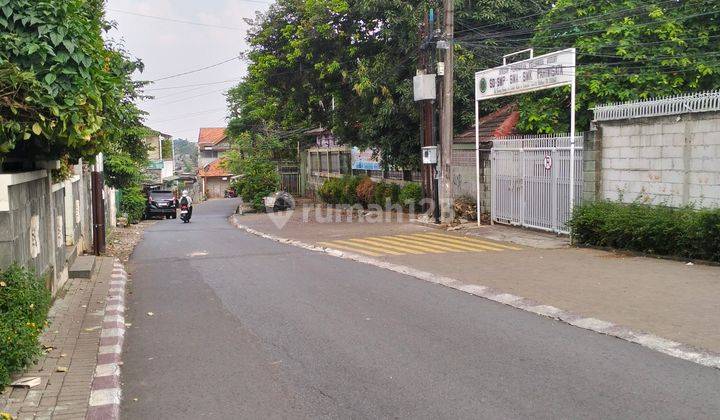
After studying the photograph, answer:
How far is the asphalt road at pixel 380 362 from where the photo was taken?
16.6 feet

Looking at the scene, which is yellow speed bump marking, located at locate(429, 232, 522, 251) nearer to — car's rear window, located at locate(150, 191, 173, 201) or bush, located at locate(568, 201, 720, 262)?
bush, located at locate(568, 201, 720, 262)

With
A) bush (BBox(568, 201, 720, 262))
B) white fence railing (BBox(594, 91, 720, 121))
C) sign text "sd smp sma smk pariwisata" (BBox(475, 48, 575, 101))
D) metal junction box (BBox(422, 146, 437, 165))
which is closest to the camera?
bush (BBox(568, 201, 720, 262))

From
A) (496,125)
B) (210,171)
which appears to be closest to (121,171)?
(496,125)

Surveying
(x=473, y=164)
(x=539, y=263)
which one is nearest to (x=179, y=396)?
(x=539, y=263)

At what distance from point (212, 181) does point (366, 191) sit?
58.9 metres

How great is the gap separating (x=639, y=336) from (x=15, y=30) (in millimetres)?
7522

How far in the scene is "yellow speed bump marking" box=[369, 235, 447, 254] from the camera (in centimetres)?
1450

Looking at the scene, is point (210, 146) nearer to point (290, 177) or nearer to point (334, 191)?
point (290, 177)

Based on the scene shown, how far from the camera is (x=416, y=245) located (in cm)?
1563

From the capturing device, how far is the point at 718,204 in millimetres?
11109


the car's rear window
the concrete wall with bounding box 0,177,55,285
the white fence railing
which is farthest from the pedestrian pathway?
the car's rear window

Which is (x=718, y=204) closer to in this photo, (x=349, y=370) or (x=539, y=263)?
(x=539, y=263)

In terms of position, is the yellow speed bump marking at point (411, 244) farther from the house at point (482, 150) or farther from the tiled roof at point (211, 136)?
the tiled roof at point (211, 136)

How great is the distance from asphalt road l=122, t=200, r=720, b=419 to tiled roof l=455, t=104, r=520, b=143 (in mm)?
10303
